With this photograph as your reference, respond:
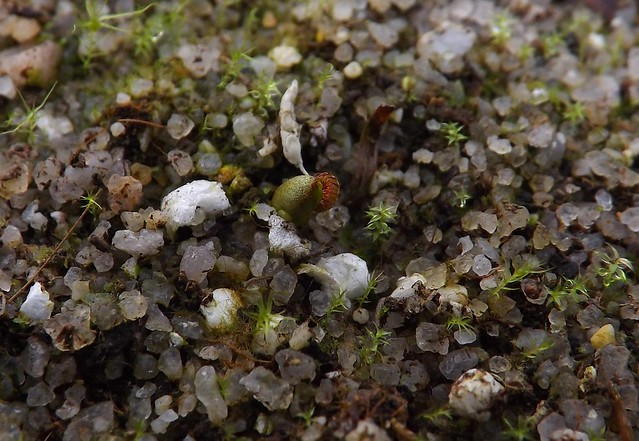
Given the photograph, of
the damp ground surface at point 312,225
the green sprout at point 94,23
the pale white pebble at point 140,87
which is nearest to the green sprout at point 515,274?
the damp ground surface at point 312,225

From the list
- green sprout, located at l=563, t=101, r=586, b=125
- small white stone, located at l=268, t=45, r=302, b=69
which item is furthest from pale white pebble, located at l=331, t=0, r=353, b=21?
green sprout, located at l=563, t=101, r=586, b=125

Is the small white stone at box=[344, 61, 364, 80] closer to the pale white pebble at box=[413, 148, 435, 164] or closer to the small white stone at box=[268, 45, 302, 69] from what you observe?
the small white stone at box=[268, 45, 302, 69]

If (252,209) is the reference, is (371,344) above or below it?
below

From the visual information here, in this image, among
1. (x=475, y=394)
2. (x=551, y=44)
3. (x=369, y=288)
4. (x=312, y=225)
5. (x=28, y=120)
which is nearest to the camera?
(x=475, y=394)

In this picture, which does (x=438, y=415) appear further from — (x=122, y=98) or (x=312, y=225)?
(x=122, y=98)

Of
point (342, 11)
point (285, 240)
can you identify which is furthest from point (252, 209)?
point (342, 11)

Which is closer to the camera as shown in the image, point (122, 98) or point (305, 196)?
point (305, 196)

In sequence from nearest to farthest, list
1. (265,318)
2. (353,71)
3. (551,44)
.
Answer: (265,318) → (353,71) → (551,44)
